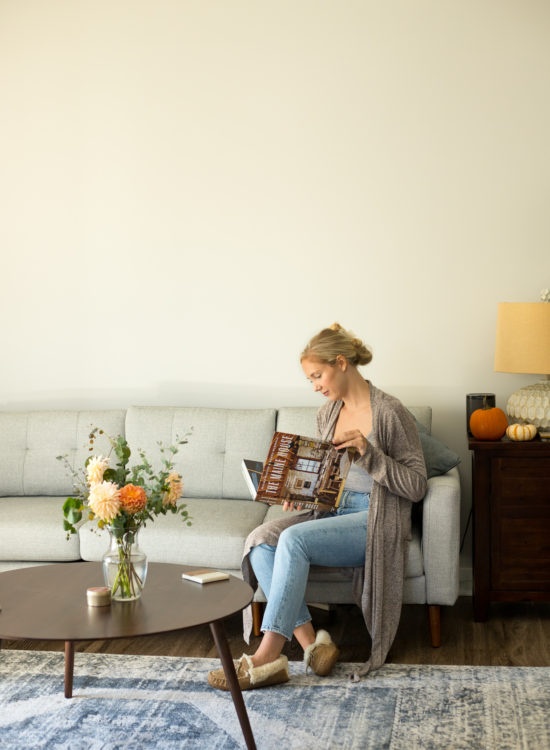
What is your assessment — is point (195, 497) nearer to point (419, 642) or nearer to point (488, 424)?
point (419, 642)

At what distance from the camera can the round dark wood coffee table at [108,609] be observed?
222 cm

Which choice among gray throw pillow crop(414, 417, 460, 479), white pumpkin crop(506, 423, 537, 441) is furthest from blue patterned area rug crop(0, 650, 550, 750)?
white pumpkin crop(506, 423, 537, 441)

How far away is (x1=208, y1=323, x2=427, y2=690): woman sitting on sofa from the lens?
2.92 metres

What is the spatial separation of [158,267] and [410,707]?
7.66ft

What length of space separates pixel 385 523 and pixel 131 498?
3.28ft

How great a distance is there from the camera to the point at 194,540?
10.9 ft

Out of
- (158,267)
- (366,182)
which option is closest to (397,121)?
(366,182)

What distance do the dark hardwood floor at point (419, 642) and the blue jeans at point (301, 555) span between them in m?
0.31

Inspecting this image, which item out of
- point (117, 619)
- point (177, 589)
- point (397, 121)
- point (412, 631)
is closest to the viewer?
point (117, 619)

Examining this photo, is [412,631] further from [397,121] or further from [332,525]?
[397,121]

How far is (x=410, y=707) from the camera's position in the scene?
2.66m

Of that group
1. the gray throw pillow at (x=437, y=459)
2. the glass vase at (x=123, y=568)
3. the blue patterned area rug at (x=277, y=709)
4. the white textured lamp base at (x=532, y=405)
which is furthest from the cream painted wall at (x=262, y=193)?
the glass vase at (x=123, y=568)

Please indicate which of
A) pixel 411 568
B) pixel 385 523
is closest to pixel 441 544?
pixel 411 568

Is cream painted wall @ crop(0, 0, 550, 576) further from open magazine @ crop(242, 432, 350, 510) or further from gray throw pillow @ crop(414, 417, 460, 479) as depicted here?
open magazine @ crop(242, 432, 350, 510)
